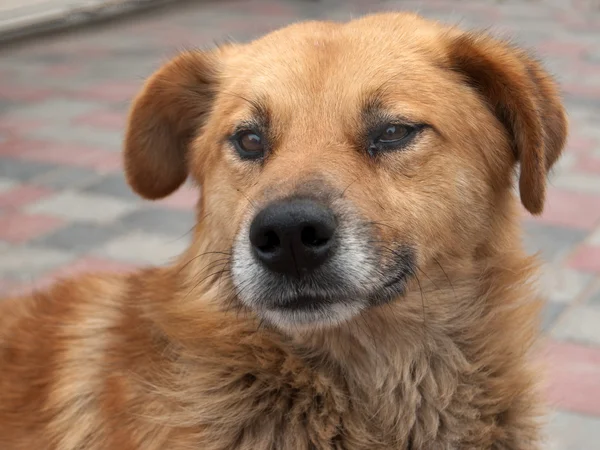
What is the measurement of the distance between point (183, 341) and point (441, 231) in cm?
83

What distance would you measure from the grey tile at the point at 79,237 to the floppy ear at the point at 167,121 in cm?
200

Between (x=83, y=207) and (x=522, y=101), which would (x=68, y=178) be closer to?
(x=83, y=207)

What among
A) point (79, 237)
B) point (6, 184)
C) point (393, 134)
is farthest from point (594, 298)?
point (6, 184)

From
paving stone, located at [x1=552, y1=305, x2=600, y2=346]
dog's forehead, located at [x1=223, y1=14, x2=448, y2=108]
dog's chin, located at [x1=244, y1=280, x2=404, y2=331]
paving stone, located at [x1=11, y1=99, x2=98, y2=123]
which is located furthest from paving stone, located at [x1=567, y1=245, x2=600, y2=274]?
paving stone, located at [x1=11, y1=99, x2=98, y2=123]

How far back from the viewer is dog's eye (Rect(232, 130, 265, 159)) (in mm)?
2750

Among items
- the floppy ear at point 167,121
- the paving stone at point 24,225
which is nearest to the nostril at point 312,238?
the floppy ear at point 167,121

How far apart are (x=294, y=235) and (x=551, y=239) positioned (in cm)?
314

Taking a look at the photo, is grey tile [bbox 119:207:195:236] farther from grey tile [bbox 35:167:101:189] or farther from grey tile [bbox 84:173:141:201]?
grey tile [bbox 35:167:101:189]

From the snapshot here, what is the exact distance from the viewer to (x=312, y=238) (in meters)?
2.33

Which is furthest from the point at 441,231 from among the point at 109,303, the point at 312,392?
the point at 109,303

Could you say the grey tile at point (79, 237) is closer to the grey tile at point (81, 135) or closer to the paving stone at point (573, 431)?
the grey tile at point (81, 135)

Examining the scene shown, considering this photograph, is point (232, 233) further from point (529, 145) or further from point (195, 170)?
point (529, 145)

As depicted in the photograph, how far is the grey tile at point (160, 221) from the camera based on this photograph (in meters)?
5.32

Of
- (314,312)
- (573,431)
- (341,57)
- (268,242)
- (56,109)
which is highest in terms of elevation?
(341,57)
